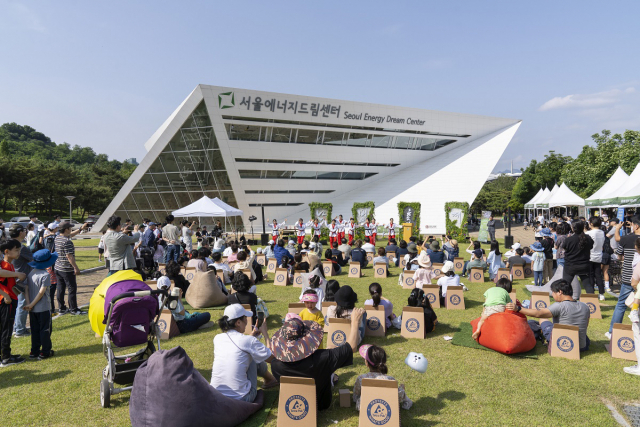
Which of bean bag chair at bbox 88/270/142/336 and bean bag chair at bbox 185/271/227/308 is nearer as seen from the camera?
bean bag chair at bbox 88/270/142/336

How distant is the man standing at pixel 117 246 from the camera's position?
7475 millimetres

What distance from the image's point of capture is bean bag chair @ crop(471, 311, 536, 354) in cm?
559

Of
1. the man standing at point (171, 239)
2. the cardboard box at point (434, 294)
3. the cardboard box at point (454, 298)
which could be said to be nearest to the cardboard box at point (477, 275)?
the cardboard box at point (454, 298)

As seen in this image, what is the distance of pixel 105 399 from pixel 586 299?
859 centimetres

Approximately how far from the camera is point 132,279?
4.84 m

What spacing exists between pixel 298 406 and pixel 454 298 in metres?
5.87

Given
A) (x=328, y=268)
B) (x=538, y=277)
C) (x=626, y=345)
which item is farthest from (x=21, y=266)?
(x=538, y=277)

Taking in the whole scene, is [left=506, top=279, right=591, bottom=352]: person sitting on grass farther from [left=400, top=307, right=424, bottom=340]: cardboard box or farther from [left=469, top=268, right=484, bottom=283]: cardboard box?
[left=469, top=268, right=484, bottom=283]: cardboard box

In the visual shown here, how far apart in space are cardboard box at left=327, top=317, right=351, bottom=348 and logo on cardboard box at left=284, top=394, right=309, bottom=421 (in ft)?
6.81

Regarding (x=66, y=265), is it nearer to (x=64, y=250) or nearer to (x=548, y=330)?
(x=64, y=250)

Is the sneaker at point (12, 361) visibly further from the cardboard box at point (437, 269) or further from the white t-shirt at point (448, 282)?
the cardboard box at point (437, 269)

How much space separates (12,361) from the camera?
5.56m

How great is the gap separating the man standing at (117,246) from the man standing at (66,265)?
0.64 metres

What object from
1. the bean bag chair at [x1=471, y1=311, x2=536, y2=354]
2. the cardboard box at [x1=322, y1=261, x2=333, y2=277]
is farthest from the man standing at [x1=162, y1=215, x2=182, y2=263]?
the bean bag chair at [x1=471, y1=311, x2=536, y2=354]
